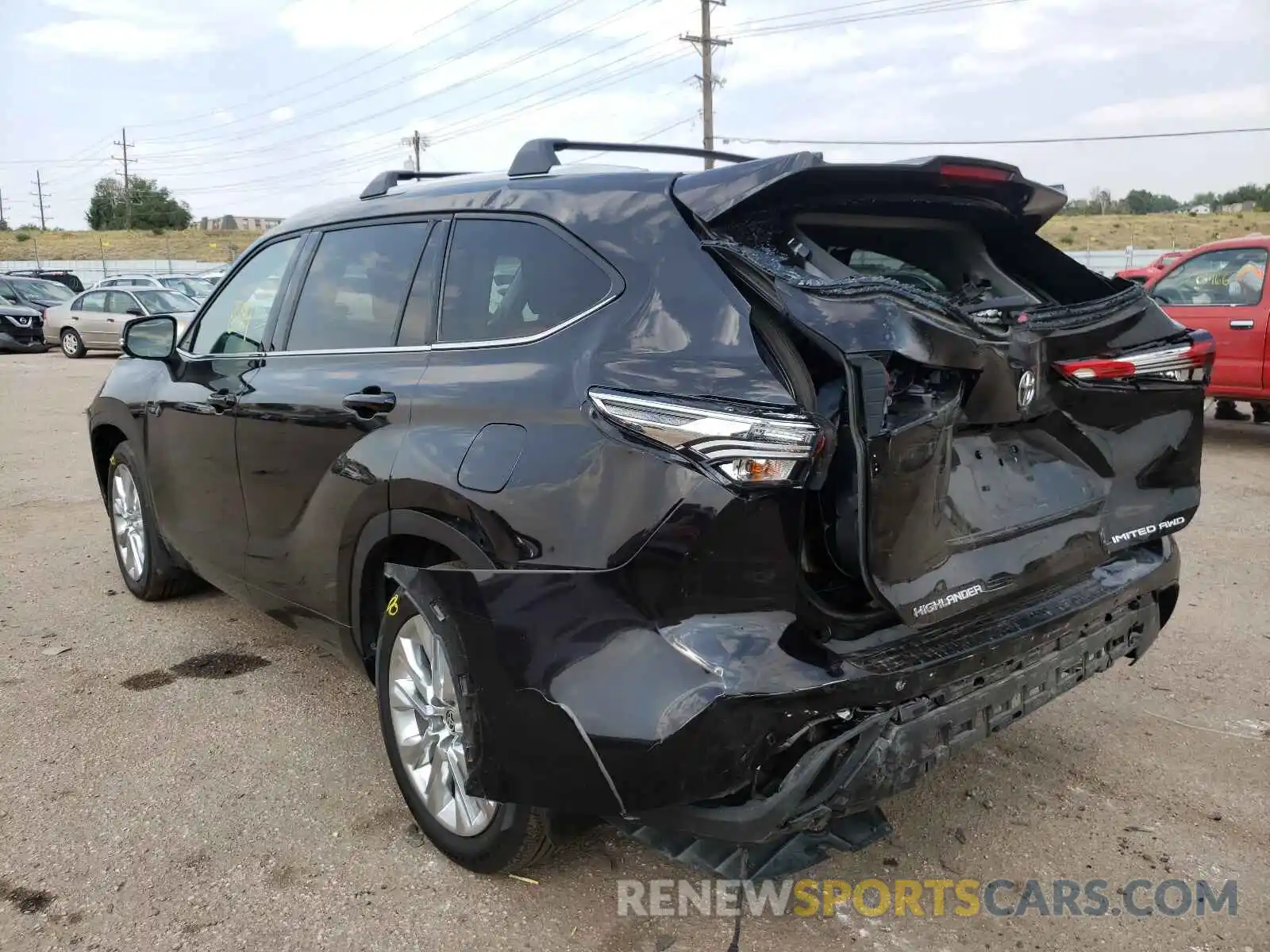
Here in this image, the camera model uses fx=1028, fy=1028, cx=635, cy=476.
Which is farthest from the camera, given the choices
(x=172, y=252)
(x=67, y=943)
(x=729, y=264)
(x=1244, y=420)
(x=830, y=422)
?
(x=172, y=252)

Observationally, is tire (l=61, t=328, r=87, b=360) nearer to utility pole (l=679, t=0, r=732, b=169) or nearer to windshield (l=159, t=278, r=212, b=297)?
windshield (l=159, t=278, r=212, b=297)

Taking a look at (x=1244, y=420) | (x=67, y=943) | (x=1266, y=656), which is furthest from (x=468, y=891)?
(x=1244, y=420)

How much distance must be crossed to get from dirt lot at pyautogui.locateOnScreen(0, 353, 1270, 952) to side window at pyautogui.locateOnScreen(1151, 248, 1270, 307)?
5.03 m

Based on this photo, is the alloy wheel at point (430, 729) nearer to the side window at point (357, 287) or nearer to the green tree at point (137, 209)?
the side window at point (357, 287)

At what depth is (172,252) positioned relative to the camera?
63.3m

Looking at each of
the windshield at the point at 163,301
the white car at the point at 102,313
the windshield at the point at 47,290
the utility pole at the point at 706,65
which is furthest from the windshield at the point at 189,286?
the utility pole at the point at 706,65

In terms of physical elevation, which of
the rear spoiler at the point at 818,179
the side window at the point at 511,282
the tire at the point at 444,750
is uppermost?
the rear spoiler at the point at 818,179

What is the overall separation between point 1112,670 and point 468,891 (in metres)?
2.79

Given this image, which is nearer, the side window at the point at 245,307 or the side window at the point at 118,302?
the side window at the point at 245,307

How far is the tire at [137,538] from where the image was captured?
486cm

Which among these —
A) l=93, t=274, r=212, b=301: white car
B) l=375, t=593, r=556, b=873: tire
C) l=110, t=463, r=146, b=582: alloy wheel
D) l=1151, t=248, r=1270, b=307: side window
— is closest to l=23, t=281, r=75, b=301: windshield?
l=93, t=274, r=212, b=301: white car

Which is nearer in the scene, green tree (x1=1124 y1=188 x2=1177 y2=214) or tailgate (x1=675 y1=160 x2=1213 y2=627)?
tailgate (x1=675 y1=160 x2=1213 y2=627)

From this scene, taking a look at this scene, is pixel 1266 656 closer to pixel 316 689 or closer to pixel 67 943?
pixel 316 689

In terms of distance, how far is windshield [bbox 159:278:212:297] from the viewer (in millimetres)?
22672
